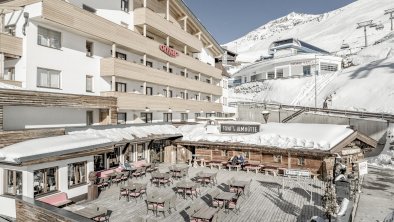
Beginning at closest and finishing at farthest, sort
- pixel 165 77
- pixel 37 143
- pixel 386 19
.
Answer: pixel 37 143, pixel 165 77, pixel 386 19

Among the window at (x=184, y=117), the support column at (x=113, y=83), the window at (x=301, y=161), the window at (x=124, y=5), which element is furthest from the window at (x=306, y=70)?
the support column at (x=113, y=83)

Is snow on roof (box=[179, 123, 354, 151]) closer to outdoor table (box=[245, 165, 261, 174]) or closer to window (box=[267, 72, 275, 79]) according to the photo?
outdoor table (box=[245, 165, 261, 174])

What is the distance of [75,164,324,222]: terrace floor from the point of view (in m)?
14.8

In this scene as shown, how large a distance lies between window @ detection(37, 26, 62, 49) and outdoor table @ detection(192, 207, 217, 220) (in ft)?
49.8

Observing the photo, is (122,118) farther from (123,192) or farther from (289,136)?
(289,136)

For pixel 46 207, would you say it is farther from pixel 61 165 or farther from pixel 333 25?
pixel 333 25

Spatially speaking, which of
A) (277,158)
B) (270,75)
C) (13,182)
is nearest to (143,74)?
(277,158)

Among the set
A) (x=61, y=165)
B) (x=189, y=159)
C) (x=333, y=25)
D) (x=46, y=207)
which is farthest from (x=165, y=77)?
(x=333, y=25)

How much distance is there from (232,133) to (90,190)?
15.3 meters

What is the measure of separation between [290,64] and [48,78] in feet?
186

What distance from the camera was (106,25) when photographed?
24.3 metres

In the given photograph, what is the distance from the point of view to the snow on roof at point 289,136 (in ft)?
78.7

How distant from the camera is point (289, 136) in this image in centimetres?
2595

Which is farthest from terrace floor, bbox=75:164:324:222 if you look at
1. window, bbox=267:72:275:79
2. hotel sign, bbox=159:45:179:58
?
window, bbox=267:72:275:79
